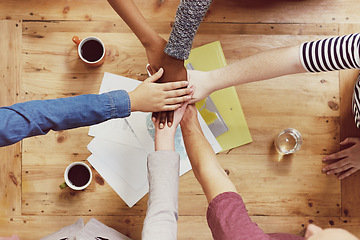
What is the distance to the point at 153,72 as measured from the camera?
37.6 inches

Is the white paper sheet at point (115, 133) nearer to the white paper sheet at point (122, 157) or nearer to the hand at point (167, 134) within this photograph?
the white paper sheet at point (122, 157)

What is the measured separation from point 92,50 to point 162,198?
0.52m

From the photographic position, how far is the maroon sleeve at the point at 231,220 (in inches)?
26.0

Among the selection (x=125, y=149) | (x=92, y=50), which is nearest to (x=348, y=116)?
(x=125, y=149)

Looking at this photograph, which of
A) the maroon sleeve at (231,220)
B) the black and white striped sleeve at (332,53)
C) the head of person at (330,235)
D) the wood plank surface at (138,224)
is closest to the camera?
the head of person at (330,235)

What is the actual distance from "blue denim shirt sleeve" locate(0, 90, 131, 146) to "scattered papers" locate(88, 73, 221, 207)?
18 centimetres

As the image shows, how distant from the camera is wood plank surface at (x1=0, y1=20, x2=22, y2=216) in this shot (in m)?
1.01

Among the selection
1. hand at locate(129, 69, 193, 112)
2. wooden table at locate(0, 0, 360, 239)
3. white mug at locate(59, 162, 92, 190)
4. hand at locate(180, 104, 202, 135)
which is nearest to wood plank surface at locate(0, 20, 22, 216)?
wooden table at locate(0, 0, 360, 239)

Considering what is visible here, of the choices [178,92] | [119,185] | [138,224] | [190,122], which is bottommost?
[138,224]

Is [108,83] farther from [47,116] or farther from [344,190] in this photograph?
[344,190]

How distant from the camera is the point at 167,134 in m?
0.90

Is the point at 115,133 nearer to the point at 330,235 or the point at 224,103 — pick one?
the point at 224,103

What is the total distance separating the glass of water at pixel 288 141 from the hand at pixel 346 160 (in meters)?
0.11

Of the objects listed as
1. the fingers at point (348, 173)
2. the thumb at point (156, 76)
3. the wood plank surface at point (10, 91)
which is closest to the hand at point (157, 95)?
the thumb at point (156, 76)
